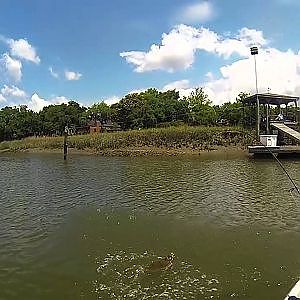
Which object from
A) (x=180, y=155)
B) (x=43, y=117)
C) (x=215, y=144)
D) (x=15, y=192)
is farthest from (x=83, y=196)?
(x=43, y=117)

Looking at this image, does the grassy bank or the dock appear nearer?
the dock

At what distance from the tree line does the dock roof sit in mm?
12593

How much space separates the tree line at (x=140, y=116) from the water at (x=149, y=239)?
40353mm

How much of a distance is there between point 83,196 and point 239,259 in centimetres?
1113

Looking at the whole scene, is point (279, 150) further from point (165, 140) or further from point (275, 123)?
point (165, 140)

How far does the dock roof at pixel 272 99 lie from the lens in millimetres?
42844

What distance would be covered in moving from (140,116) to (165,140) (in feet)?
65.1

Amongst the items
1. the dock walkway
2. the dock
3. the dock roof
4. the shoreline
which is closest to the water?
the dock

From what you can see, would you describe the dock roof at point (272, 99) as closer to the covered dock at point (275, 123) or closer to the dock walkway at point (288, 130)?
the covered dock at point (275, 123)

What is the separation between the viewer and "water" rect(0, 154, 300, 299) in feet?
29.3

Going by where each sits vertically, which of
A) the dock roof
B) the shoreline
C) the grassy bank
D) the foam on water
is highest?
the dock roof

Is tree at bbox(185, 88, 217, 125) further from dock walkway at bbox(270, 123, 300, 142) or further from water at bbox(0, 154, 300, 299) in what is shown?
water at bbox(0, 154, 300, 299)

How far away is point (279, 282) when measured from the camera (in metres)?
9.00

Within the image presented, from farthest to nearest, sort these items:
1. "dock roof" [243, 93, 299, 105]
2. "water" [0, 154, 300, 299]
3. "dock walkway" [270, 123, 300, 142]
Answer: "dock roof" [243, 93, 299, 105] → "dock walkway" [270, 123, 300, 142] → "water" [0, 154, 300, 299]
